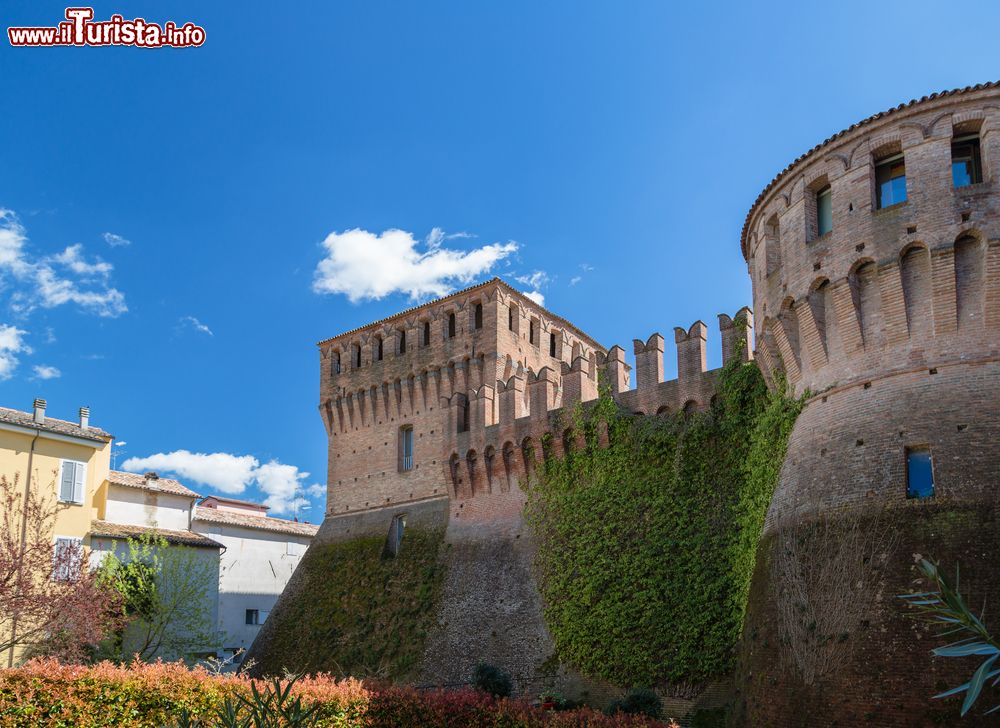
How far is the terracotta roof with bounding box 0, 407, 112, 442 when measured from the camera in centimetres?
3000

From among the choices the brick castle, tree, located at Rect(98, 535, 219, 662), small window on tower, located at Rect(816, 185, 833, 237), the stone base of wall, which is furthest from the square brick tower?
the stone base of wall

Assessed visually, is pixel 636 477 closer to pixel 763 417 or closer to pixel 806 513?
pixel 763 417

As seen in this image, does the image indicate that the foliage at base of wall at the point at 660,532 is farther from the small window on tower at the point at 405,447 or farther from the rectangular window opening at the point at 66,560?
the rectangular window opening at the point at 66,560

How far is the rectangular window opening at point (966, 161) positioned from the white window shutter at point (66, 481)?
2837 centimetres

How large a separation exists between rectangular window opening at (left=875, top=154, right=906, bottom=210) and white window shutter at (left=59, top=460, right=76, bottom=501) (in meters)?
27.0

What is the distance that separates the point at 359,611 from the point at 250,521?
41.8 feet

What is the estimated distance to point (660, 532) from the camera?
22156mm

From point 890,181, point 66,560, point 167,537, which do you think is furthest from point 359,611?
point 890,181

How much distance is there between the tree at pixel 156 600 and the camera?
30.1 meters

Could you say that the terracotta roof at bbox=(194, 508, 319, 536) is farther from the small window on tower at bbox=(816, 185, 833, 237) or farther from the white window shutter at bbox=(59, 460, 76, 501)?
the small window on tower at bbox=(816, 185, 833, 237)

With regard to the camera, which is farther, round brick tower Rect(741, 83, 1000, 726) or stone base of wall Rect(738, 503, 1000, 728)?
round brick tower Rect(741, 83, 1000, 726)

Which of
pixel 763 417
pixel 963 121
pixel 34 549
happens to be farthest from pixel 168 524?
pixel 963 121

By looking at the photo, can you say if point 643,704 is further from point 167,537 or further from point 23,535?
point 167,537

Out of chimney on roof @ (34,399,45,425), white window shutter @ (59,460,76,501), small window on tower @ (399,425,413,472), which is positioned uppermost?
chimney on roof @ (34,399,45,425)
